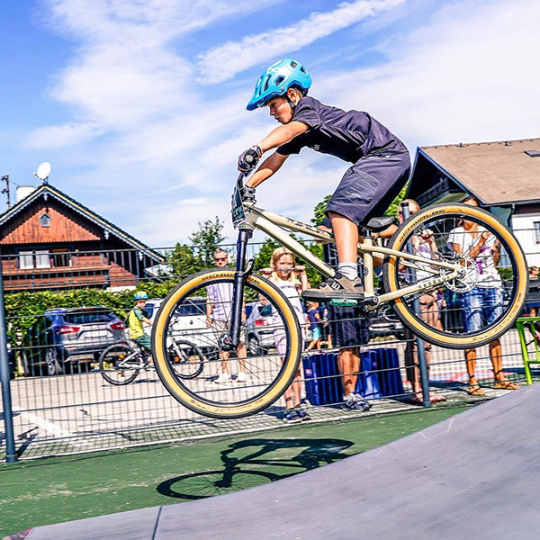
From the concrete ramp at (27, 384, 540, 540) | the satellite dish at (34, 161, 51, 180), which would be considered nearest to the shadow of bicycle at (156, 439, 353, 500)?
the concrete ramp at (27, 384, 540, 540)

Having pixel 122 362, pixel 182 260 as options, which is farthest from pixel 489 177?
pixel 122 362

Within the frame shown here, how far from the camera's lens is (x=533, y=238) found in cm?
759

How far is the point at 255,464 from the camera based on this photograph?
18.1ft

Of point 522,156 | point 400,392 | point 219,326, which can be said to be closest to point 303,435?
point 400,392

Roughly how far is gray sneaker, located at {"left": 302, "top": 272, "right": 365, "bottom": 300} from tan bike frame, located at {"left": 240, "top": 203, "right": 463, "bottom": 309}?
63 millimetres

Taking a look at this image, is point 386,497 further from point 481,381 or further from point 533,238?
point 481,381

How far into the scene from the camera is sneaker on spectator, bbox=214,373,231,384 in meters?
4.03

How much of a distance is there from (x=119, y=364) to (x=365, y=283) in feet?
12.7

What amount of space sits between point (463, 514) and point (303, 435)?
4054mm

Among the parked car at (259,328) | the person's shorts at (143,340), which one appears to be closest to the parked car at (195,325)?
the parked car at (259,328)

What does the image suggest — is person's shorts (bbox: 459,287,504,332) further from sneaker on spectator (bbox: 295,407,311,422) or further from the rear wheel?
the rear wheel

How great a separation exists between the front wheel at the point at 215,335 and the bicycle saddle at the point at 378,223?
593 mm

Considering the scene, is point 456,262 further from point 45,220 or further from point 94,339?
point 45,220

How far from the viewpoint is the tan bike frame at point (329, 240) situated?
3.45 metres
